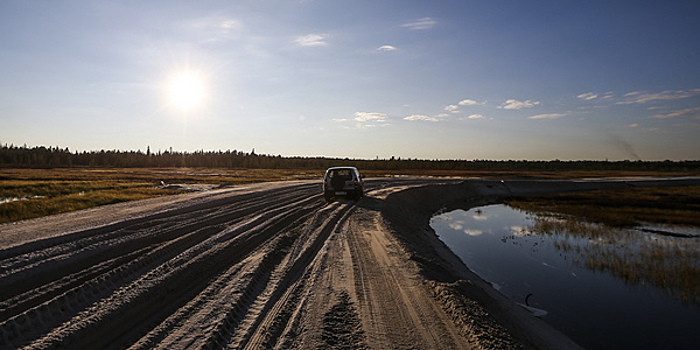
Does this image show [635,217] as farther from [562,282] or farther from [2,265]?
[2,265]

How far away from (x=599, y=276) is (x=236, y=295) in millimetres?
11011

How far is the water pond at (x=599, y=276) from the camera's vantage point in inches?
289

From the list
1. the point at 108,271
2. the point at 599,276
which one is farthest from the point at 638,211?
the point at 108,271

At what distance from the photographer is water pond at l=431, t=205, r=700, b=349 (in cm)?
733

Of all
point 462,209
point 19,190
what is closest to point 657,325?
point 462,209

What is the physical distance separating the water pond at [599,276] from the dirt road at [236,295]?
1746 mm

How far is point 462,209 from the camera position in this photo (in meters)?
30.3

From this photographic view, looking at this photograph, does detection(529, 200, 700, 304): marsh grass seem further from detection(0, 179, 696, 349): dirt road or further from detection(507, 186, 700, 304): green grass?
detection(0, 179, 696, 349): dirt road

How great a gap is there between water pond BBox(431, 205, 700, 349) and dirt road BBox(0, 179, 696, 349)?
5.73ft

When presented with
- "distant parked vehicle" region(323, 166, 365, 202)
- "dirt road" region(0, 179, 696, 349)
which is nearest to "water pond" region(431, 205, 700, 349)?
"dirt road" region(0, 179, 696, 349)

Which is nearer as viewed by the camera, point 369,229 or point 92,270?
point 92,270

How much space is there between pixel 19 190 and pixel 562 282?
40622 millimetres

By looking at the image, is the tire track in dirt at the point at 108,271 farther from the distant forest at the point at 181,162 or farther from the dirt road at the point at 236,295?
the distant forest at the point at 181,162

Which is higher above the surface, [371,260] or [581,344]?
[371,260]
